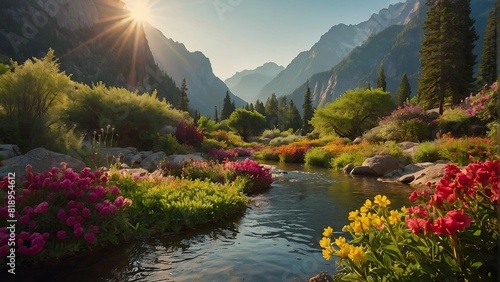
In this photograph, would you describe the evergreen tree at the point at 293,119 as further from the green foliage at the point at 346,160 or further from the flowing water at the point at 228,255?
the flowing water at the point at 228,255

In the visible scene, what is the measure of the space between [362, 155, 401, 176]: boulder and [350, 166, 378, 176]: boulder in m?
0.13

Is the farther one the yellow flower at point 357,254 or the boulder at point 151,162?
the boulder at point 151,162

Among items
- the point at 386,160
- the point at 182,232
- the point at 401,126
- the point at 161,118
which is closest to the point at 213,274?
the point at 182,232

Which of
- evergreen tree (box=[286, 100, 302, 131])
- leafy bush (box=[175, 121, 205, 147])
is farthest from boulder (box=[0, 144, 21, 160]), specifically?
evergreen tree (box=[286, 100, 302, 131])

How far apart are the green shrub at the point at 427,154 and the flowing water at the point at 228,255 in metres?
11.2

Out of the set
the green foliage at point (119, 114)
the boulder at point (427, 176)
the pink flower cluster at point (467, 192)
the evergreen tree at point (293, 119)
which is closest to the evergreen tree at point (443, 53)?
the boulder at point (427, 176)

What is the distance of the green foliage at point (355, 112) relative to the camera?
35.2 meters

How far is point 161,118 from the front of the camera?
21672 millimetres

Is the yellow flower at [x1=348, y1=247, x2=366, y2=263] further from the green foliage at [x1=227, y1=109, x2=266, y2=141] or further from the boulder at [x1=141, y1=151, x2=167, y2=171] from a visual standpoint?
the green foliage at [x1=227, y1=109, x2=266, y2=141]

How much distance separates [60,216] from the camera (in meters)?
4.70

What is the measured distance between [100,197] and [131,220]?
1003 millimetres

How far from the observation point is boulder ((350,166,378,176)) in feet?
52.9

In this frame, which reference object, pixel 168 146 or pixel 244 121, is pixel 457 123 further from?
pixel 244 121

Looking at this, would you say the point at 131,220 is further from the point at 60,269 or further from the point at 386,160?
the point at 386,160
